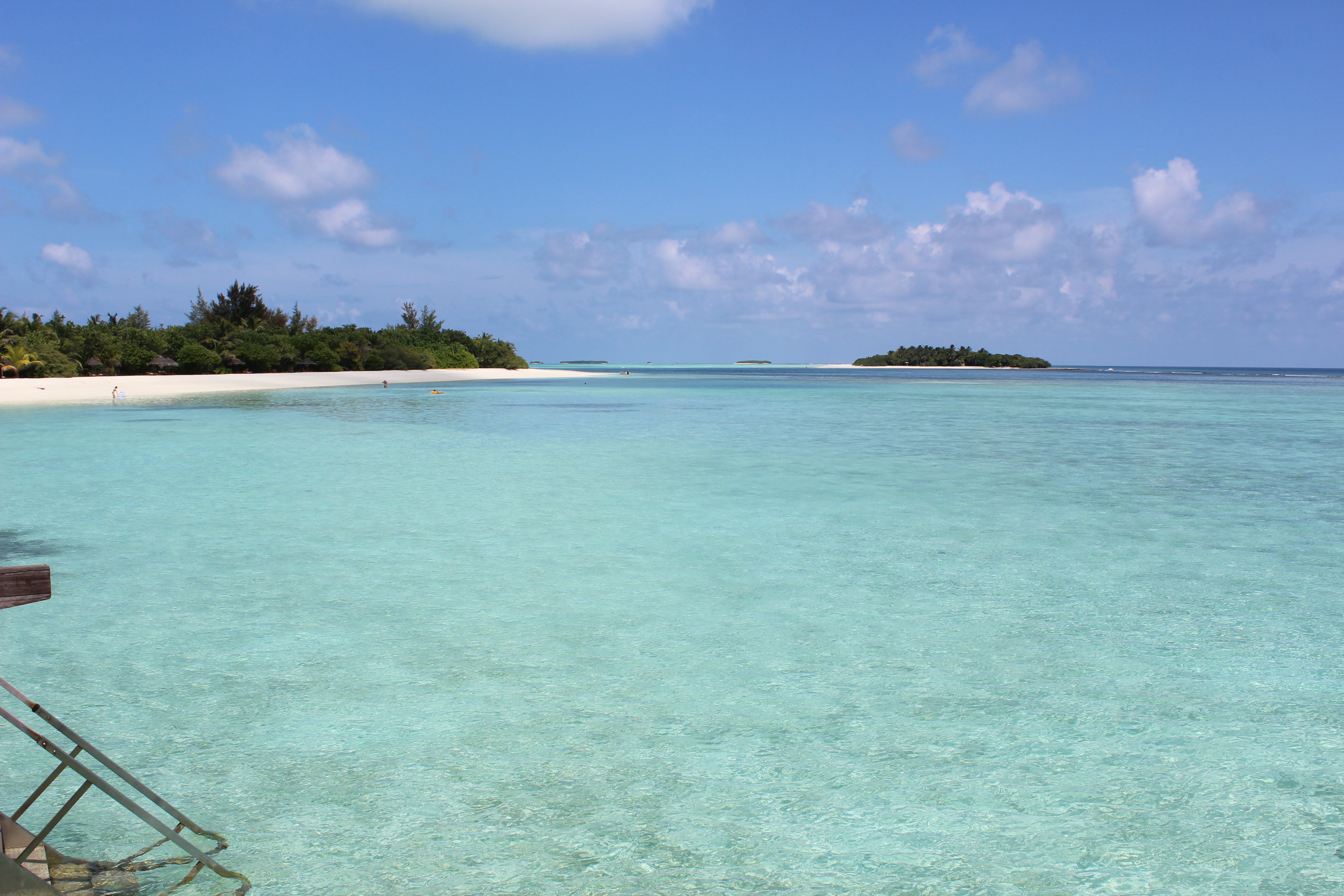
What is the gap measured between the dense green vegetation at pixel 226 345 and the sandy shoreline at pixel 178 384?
4.71ft

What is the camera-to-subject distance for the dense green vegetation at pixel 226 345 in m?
54.8

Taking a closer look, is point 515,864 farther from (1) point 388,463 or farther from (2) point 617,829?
(1) point 388,463

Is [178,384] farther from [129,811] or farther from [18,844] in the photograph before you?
[18,844]

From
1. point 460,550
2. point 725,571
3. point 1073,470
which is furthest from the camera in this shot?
point 1073,470

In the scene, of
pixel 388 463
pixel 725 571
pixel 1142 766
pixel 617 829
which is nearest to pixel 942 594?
pixel 725 571

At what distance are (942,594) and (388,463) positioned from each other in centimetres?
1183

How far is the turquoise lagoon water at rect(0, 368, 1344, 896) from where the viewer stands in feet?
11.9

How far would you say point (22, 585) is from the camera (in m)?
2.59

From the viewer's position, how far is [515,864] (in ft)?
11.4

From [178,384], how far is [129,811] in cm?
5828

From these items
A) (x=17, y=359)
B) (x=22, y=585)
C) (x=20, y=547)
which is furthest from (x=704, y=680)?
(x=17, y=359)

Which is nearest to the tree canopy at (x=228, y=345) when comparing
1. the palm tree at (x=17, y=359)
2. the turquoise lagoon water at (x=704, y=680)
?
the palm tree at (x=17, y=359)

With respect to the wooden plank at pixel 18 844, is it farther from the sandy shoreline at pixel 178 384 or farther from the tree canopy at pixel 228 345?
the tree canopy at pixel 228 345

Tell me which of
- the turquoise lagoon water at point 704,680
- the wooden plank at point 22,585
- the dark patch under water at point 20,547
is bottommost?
the turquoise lagoon water at point 704,680
